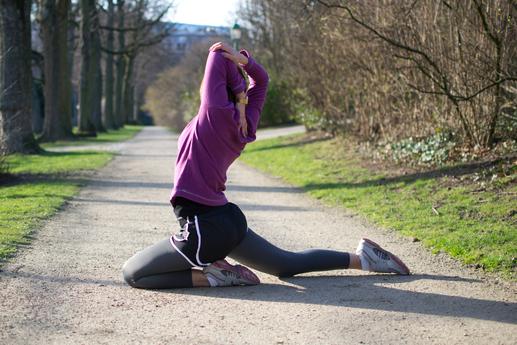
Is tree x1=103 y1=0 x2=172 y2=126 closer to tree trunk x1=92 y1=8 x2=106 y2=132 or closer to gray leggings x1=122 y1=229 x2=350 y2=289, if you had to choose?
tree trunk x1=92 y1=8 x2=106 y2=132

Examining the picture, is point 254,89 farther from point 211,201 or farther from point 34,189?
point 34,189

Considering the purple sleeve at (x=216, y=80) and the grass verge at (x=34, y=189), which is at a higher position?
the purple sleeve at (x=216, y=80)

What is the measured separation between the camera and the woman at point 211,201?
5340mm

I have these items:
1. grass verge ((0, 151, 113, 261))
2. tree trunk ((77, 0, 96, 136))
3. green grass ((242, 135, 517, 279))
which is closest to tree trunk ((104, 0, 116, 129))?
tree trunk ((77, 0, 96, 136))

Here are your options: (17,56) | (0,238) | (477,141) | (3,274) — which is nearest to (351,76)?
(477,141)

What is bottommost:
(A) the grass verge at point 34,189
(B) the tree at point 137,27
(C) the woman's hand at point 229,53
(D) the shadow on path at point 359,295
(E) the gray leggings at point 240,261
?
(A) the grass verge at point 34,189

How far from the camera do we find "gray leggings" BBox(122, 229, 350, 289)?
214 inches

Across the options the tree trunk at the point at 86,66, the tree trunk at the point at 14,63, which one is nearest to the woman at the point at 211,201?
the tree trunk at the point at 14,63

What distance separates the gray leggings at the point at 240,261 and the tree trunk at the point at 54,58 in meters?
A: 20.2

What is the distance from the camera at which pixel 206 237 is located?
5344mm

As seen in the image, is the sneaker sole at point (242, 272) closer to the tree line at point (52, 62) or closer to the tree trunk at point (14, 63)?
the tree line at point (52, 62)

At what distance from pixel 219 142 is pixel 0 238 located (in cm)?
306

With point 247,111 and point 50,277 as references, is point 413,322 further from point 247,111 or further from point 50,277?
point 50,277

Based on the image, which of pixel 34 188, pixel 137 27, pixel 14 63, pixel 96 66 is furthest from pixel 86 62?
pixel 34 188
